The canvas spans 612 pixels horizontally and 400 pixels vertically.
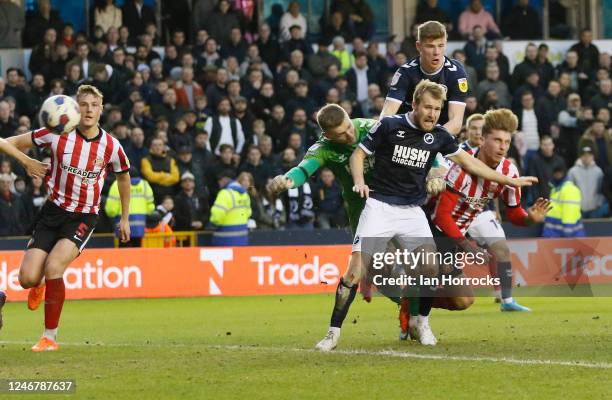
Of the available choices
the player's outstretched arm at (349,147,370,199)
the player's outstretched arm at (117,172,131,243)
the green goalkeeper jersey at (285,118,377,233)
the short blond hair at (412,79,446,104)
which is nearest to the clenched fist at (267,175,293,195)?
the green goalkeeper jersey at (285,118,377,233)

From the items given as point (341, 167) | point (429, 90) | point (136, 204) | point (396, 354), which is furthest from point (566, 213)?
point (396, 354)

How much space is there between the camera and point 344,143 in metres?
11.0

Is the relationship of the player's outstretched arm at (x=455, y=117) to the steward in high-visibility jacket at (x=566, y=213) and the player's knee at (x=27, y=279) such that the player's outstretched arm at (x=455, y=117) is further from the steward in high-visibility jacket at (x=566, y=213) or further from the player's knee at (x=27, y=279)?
the steward in high-visibility jacket at (x=566, y=213)

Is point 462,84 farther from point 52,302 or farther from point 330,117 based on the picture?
point 52,302

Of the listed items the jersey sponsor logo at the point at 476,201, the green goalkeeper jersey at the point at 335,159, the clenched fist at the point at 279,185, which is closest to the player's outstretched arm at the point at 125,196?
the green goalkeeper jersey at the point at 335,159

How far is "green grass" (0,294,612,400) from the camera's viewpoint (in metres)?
8.56

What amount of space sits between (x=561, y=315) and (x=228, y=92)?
387 inches

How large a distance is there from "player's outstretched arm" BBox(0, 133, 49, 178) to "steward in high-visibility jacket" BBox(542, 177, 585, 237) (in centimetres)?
1295

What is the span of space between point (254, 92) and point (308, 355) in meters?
13.3

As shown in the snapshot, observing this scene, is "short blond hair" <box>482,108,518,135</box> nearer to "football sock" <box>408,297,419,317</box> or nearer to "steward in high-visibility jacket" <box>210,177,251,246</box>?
"football sock" <box>408,297,419,317</box>

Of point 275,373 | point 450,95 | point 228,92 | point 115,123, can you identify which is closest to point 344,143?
point 450,95

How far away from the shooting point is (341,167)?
11.3 metres

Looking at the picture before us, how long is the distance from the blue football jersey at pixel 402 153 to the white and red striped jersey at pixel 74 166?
2426 millimetres

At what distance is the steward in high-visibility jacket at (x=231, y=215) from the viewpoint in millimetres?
20922
